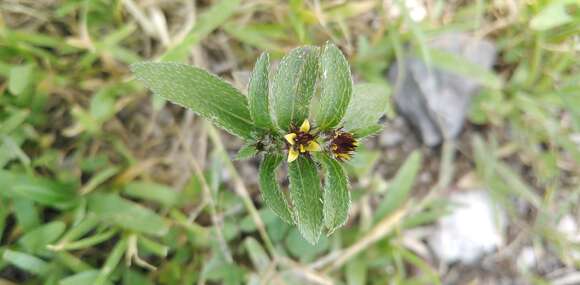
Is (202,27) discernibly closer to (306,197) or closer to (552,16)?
(306,197)

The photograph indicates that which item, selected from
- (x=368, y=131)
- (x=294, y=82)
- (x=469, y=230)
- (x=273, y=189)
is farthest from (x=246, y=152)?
(x=469, y=230)

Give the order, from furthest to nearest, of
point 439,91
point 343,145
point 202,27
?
1. point 439,91
2. point 202,27
3. point 343,145

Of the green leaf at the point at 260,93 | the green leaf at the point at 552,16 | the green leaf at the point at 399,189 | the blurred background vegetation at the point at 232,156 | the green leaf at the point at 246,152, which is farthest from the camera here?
the green leaf at the point at 399,189

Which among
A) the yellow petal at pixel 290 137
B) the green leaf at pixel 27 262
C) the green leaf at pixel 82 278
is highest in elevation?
the yellow petal at pixel 290 137

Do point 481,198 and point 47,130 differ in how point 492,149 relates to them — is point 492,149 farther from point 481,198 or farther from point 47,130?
point 47,130

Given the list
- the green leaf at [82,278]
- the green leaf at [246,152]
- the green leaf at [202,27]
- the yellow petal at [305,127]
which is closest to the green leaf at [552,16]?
the green leaf at [202,27]

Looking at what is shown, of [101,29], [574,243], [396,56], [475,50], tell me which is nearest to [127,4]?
[101,29]

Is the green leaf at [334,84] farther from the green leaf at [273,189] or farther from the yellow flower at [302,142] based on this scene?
the green leaf at [273,189]

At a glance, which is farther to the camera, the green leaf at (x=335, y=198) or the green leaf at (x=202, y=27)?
the green leaf at (x=202, y=27)
